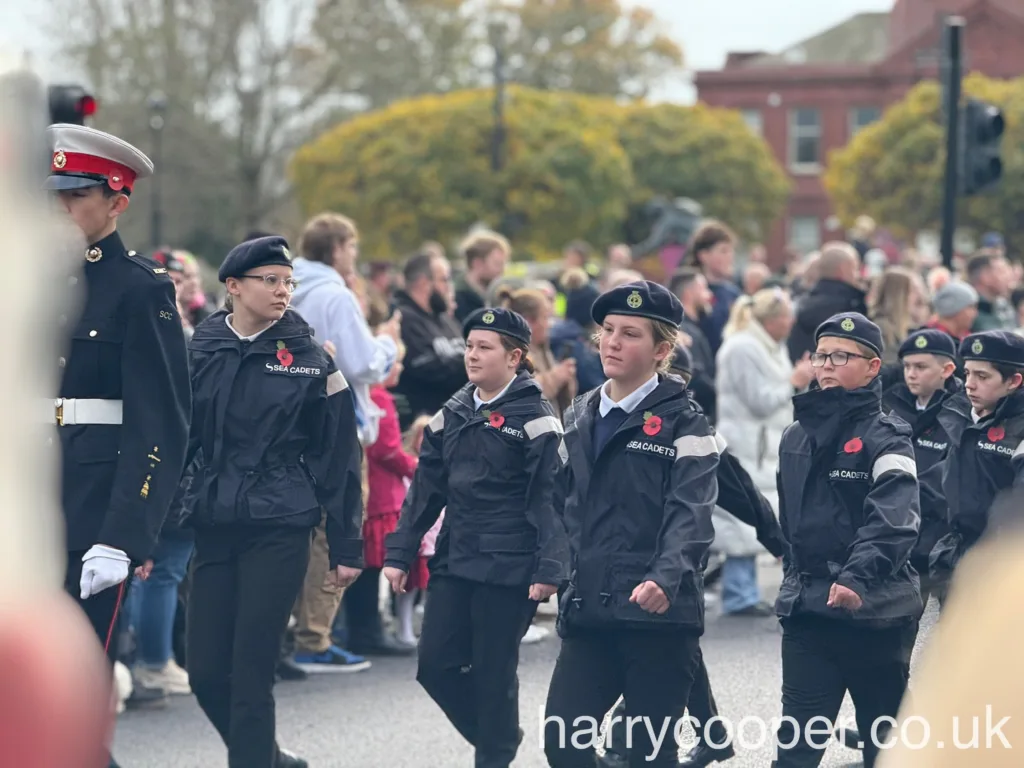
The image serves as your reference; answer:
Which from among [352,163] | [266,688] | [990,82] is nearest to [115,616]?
[266,688]

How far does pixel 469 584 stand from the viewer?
6.53 meters

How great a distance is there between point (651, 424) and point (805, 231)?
70.2 meters

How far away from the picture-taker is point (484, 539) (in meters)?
6.47

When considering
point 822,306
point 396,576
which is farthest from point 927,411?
point 822,306

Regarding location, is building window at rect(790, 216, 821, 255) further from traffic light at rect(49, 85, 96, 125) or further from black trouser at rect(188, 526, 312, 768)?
black trouser at rect(188, 526, 312, 768)

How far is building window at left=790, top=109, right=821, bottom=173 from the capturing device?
73.9m

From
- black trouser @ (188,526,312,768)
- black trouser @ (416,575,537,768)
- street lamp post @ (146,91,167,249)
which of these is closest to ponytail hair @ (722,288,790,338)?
black trouser @ (416,575,537,768)

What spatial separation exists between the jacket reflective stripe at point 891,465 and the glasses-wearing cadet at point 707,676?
1.72 ft

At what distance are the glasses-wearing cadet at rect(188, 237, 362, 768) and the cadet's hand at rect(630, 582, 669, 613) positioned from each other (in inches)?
48.1

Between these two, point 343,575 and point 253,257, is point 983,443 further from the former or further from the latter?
point 253,257

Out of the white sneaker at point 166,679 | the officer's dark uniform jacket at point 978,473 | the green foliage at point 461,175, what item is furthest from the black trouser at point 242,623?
the green foliage at point 461,175

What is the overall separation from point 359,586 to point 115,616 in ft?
14.2

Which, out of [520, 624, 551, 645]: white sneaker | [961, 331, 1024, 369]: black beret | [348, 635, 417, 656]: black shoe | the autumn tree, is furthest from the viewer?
the autumn tree

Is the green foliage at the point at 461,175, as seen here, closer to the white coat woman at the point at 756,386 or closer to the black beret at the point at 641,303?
the white coat woman at the point at 756,386
